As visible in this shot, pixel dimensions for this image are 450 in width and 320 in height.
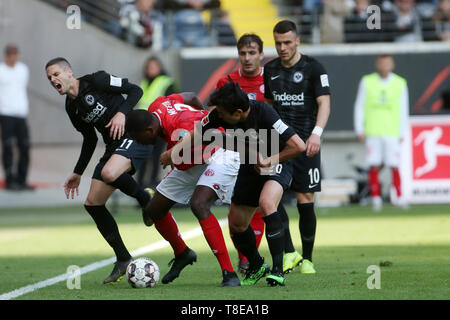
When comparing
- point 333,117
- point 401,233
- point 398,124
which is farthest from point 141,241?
point 333,117

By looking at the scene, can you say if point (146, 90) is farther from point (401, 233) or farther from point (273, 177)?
point (273, 177)

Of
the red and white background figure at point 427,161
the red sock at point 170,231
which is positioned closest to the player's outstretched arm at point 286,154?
the red sock at point 170,231

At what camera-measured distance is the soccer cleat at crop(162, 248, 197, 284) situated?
8.30 metres

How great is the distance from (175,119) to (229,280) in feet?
4.58

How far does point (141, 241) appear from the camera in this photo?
12.5m

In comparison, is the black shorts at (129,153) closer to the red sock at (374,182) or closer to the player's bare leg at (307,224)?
the player's bare leg at (307,224)

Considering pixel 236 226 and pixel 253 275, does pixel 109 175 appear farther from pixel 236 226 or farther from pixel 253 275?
pixel 253 275

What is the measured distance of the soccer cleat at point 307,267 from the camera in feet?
28.6

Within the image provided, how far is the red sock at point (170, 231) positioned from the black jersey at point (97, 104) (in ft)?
2.83

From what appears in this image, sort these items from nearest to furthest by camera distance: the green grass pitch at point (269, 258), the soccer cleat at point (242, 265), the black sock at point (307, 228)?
the green grass pitch at point (269, 258), the soccer cleat at point (242, 265), the black sock at point (307, 228)

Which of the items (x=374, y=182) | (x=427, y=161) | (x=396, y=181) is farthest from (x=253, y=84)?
(x=427, y=161)

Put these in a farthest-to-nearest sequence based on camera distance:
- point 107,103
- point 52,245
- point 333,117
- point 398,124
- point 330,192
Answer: point 333,117 → point 330,192 → point 398,124 → point 52,245 → point 107,103

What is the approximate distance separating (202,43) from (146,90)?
2.71 m

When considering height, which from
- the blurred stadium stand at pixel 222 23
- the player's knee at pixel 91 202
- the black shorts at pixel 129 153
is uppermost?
the blurred stadium stand at pixel 222 23
